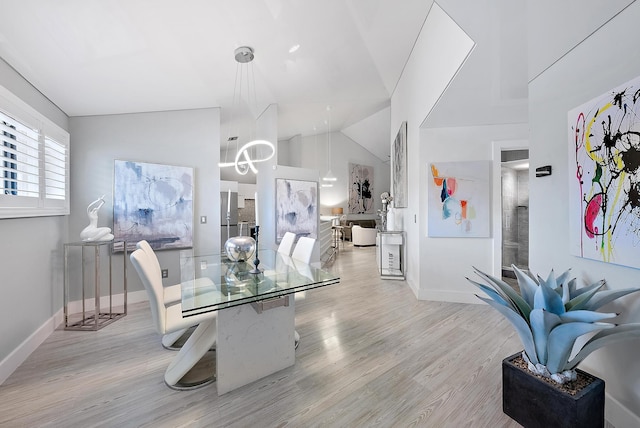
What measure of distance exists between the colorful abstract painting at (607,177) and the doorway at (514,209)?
357cm

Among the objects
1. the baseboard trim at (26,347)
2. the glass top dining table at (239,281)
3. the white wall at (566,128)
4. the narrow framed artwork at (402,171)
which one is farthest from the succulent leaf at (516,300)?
the baseboard trim at (26,347)

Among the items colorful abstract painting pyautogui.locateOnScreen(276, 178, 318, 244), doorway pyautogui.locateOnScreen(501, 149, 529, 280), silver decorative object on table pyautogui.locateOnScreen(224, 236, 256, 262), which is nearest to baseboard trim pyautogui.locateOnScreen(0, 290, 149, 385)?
silver decorative object on table pyautogui.locateOnScreen(224, 236, 256, 262)

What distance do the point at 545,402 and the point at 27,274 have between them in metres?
3.86

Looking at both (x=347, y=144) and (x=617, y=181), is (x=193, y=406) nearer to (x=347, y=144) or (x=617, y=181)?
(x=617, y=181)

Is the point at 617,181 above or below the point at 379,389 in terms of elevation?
above

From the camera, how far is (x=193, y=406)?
5.33 feet

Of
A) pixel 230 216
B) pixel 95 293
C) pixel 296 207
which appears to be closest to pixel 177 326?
pixel 95 293

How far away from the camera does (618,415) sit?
1.42 meters

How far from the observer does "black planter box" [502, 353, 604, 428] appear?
49.6 inches

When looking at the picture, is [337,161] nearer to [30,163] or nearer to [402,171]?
[402,171]

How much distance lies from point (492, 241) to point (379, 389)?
2.57 meters

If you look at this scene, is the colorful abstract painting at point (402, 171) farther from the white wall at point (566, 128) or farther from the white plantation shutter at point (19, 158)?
the white plantation shutter at point (19, 158)

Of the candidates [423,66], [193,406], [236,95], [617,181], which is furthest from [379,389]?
[236,95]

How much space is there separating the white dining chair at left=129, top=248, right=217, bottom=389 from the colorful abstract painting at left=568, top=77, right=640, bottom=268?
95.9 inches
